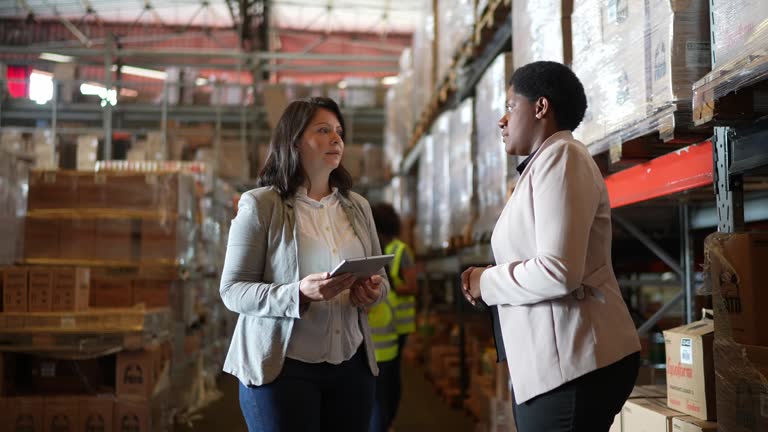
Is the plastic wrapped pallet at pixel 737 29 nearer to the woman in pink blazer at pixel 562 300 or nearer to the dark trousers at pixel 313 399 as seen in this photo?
the woman in pink blazer at pixel 562 300

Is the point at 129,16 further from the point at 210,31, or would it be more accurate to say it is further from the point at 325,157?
the point at 325,157

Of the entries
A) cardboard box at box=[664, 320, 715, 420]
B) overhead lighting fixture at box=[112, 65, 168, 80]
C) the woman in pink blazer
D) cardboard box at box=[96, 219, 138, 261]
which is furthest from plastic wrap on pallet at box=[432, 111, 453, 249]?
overhead lighting fixture at box=[112, 65, 168, 80]

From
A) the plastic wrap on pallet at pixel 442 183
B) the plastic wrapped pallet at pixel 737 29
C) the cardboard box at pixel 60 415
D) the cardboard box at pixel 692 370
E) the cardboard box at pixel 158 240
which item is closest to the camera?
the plastic wrapped pallet at pixel 737 29

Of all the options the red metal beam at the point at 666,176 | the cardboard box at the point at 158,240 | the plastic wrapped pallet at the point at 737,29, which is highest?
the plastic wrapped pallet at the point at 737,29

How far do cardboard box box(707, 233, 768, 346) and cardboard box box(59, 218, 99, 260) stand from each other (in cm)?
468

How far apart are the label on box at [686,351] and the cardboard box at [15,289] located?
3.97 meters

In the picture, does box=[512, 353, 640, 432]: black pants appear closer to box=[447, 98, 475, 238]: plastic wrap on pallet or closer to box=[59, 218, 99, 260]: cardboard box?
box=[447, 98, 475, 238]: plastic wrap on pallet

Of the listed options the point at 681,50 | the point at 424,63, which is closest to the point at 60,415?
the point at 681,50

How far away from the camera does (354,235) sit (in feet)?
8.11

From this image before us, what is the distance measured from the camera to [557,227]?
66.9 inches

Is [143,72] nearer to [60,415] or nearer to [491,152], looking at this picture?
[60,415]

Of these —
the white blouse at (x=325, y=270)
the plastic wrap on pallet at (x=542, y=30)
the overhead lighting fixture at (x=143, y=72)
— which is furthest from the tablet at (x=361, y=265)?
the overhead lighting fixture at (x=143, y=72)

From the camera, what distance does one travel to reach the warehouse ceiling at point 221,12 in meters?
16.3

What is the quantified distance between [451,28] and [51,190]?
3427 millimetres
